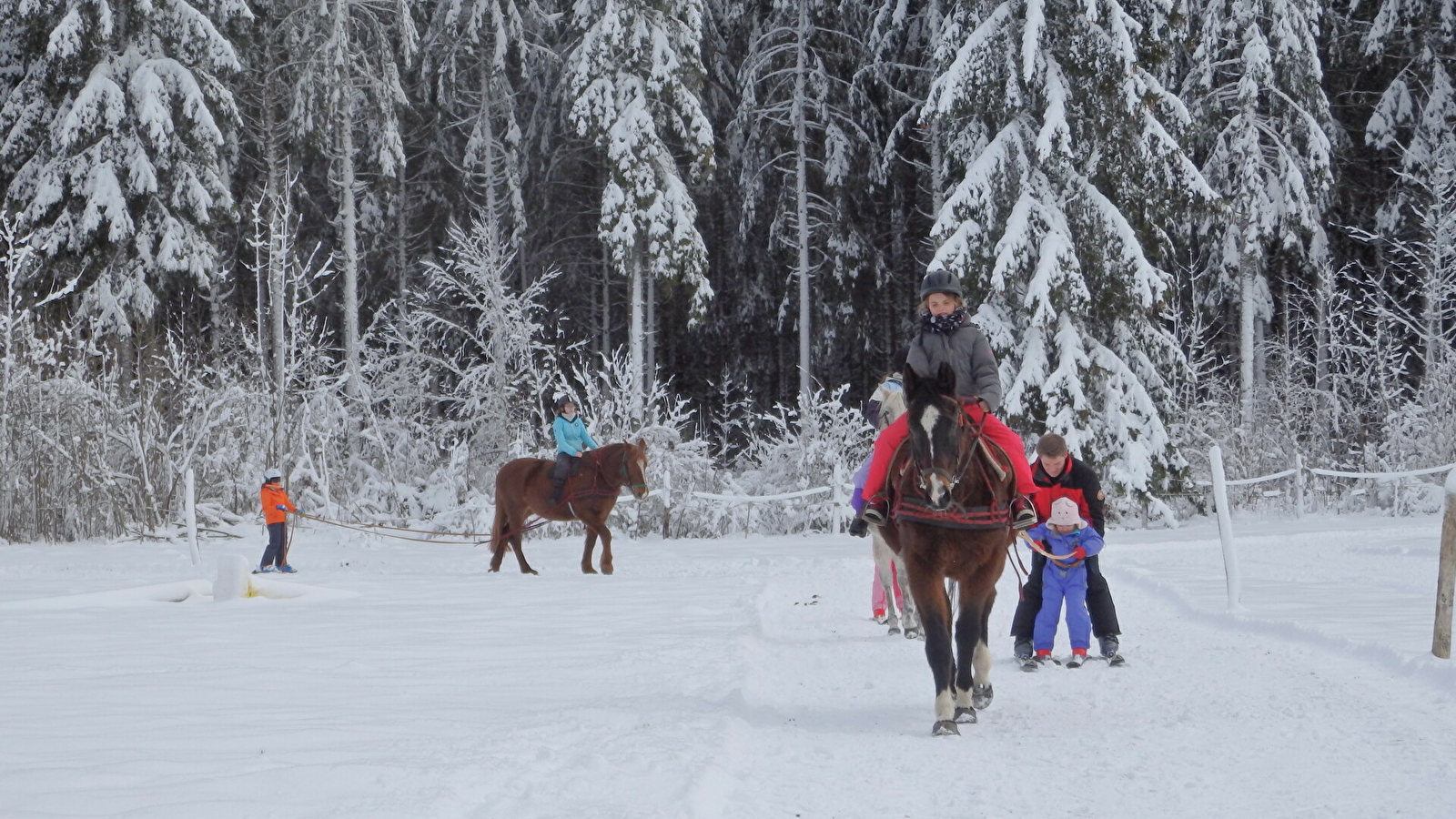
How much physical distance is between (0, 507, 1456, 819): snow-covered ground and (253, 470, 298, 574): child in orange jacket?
10.3 feet

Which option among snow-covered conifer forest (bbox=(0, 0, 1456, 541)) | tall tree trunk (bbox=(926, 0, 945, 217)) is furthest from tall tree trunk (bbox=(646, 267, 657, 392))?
tall tree trunk (bbox=(926, 0, 945, 217))

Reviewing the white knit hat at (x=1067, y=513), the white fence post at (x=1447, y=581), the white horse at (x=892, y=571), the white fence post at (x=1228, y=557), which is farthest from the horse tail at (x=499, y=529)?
the white fence post at (x=1447, y=581)

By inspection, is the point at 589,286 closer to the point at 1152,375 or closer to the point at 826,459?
the point at 826,459

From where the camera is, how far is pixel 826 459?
2223 cm

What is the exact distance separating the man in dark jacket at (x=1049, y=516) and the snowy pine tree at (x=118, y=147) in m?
19.9

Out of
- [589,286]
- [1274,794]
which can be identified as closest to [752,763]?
[1274,794]

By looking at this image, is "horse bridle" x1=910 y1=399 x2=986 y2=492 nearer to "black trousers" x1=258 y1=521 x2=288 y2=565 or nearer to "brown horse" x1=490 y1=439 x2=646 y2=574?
"brown horse" x1=490 y1=439 x2=646 y2=574

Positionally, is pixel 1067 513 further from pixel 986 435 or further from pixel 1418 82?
pixel 1418 82

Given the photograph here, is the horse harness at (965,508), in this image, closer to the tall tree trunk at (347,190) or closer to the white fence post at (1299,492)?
the white fence post at (1299,492)

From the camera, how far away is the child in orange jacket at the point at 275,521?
1504cm

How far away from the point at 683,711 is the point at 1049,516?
323 cm

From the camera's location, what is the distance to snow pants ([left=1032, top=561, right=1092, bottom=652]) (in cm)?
805

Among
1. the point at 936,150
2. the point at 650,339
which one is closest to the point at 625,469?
the point at 936,150

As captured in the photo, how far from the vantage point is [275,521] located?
15.1 metres
